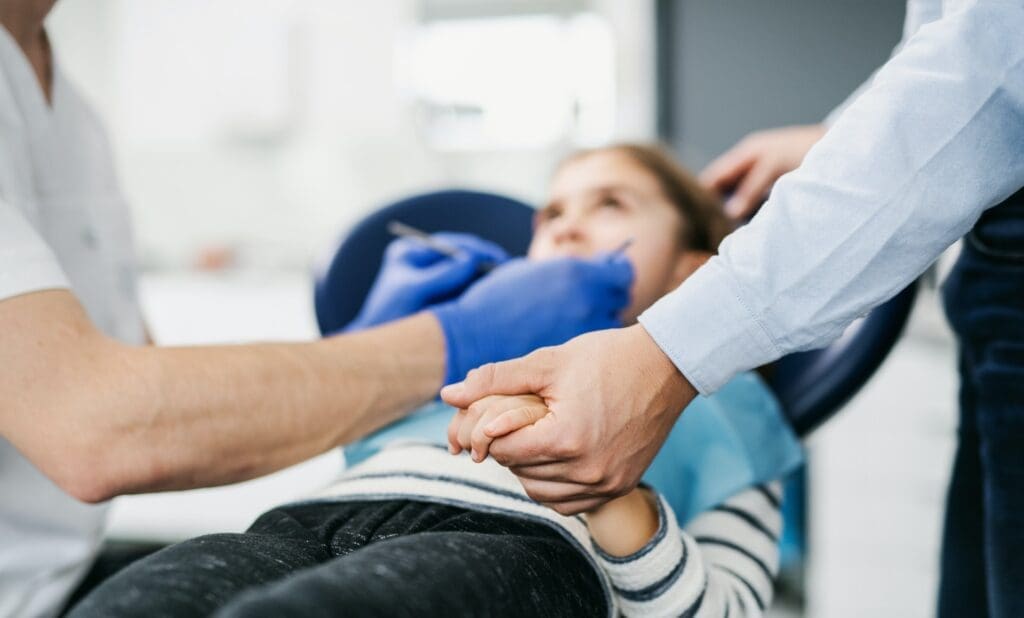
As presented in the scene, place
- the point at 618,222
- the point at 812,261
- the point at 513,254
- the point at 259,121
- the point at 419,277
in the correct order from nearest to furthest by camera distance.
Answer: the point at 812,261 → the point at 419,277 → the point at 618,222 → the point at 513,254 → the point at 259,121

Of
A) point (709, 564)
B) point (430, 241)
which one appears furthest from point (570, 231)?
point (709, 564)

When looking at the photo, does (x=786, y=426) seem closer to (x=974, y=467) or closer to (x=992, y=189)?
(x=974, y=467)

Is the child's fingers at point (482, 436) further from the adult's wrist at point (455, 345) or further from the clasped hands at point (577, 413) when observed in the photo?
the adult's wrist at point (455, 345)

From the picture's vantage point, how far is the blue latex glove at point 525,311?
2.83 feet

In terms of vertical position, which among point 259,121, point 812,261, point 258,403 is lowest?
point 259,121

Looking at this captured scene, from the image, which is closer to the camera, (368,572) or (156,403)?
(368,572)

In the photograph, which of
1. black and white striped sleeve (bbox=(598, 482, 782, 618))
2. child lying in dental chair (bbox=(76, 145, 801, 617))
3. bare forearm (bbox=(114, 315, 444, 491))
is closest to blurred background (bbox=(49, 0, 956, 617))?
child lying in dental chair (bbox=(76, 145, 801, 617))

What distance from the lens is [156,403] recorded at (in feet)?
1.94

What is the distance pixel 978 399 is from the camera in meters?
0.73

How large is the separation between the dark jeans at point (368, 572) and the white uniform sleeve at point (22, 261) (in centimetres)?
21

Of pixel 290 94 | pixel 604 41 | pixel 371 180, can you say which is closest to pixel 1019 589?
pixel 604 41

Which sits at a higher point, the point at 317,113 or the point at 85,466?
the point at 85,466

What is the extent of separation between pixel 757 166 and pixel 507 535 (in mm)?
702

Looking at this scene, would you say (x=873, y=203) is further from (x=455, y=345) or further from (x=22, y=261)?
(x=22, y=261)
